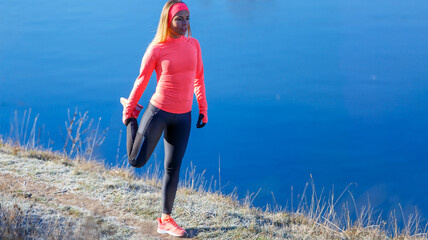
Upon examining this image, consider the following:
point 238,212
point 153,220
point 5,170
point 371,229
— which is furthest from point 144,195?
point 371,229

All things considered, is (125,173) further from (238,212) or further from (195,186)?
(238,212)

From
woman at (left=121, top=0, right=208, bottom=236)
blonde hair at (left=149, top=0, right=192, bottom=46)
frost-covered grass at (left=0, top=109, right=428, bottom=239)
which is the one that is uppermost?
blonde hair at (left=149, top=0, right=192, bottom=46)

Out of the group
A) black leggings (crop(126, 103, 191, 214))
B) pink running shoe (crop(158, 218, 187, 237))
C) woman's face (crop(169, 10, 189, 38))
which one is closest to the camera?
woman's face (crop(169, 10, 189, 38))

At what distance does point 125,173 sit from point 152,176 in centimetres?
29

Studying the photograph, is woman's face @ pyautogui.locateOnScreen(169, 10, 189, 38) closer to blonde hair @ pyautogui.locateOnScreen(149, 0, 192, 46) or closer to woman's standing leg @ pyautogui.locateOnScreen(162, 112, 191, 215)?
blonde hair @ pyautogui.locateOnScreen(149, 0, 192, 46)

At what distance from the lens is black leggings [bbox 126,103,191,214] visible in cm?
397

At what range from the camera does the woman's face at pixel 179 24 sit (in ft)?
12.6

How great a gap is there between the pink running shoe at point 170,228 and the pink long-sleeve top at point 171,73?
2.96 ft

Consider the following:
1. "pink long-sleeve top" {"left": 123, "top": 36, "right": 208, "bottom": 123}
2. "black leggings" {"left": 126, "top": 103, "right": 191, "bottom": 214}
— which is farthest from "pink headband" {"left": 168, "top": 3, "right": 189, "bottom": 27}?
"black leggings" {"left": 126, "top": 103, "right": 191, "bottom": 214}

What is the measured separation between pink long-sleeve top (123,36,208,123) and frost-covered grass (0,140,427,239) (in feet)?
3.08

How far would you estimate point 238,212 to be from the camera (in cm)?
490

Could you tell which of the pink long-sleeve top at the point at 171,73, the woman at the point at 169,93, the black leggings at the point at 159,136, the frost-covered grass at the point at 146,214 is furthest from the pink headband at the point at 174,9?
the frost-covered grass at the point at 146,214

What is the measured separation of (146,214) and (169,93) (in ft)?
4.26

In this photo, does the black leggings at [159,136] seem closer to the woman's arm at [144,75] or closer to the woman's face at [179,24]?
the woman's arm at [144,75]
